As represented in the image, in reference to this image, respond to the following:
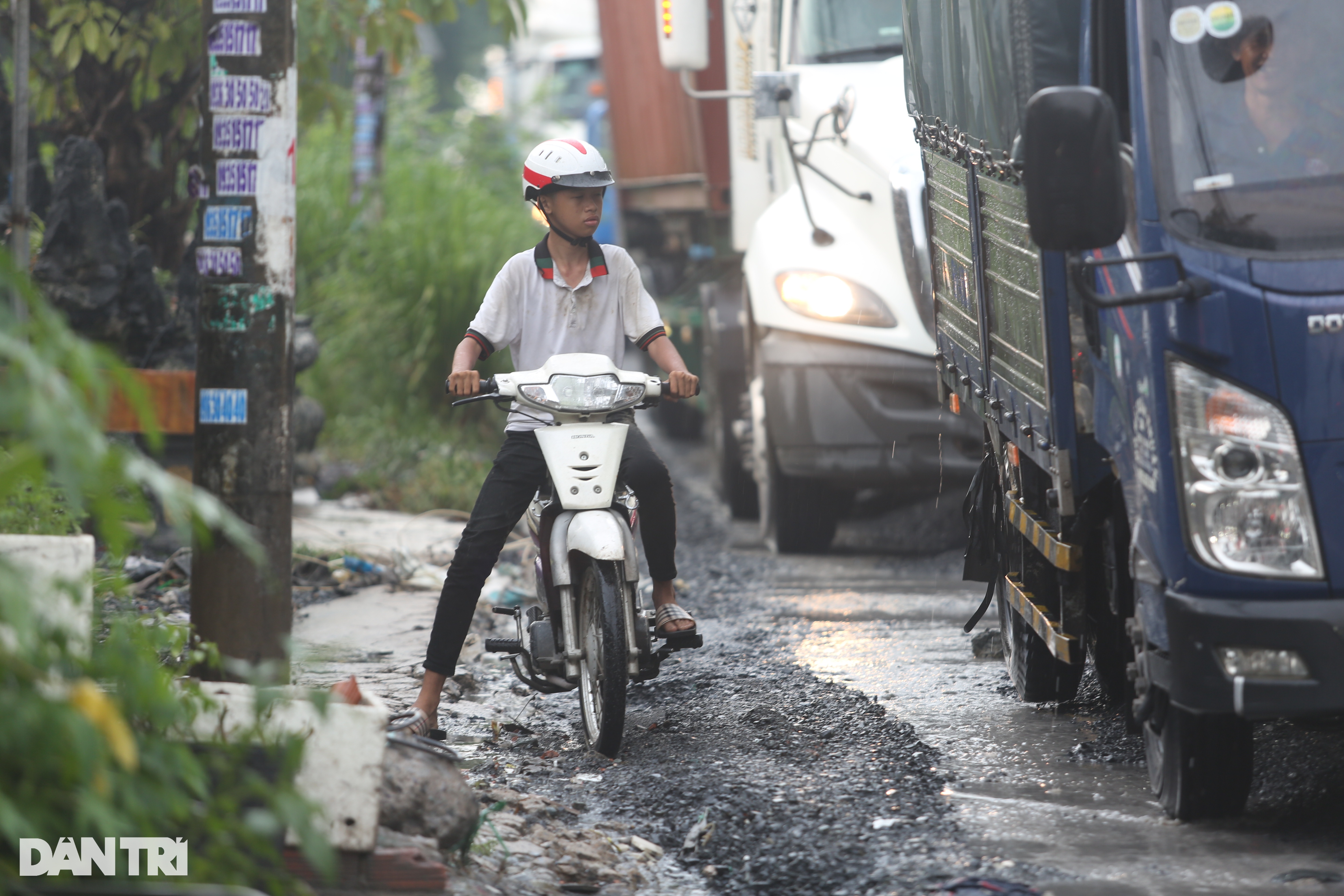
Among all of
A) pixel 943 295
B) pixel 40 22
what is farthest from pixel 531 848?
pixel 40 22

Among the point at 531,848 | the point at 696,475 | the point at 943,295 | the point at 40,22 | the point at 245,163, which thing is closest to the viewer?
the point at 531,848

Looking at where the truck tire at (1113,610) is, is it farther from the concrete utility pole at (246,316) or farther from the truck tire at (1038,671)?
the concrete utility pole at (246,316)

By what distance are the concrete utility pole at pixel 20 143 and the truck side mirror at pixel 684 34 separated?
442cm

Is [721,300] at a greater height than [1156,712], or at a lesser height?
greater

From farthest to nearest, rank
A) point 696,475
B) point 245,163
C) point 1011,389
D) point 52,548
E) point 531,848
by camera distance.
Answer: point 696,475
point 1011,389
point 245,163
point 531,848
point 52,548

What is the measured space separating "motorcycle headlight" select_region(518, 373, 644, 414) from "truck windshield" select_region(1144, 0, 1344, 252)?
6.00 ft

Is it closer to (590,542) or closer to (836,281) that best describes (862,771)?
(590,542)

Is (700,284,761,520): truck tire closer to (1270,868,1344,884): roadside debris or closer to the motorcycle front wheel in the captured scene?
the motorcycle front wheel

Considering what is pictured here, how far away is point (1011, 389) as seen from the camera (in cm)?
505

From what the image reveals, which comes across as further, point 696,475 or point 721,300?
point 696,475

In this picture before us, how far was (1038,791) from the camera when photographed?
4520mm

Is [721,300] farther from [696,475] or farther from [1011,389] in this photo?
[1011,389]

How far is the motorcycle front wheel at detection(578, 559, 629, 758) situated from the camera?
15.6 feet

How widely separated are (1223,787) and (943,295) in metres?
2.87
